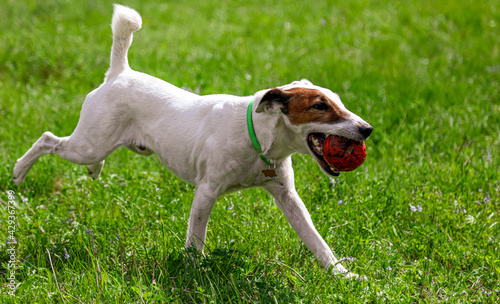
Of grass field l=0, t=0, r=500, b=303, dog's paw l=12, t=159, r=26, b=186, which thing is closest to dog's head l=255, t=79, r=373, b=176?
grass field l=0, t=0, r=500, b=303

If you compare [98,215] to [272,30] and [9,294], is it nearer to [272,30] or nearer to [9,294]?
[9,294]

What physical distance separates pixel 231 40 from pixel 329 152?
207 inches

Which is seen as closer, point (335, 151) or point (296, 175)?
point (335, 151)

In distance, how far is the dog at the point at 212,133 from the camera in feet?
10.6

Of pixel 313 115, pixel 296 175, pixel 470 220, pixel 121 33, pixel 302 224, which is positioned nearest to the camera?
pixel 313 115

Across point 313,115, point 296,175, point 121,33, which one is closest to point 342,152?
point 313,115

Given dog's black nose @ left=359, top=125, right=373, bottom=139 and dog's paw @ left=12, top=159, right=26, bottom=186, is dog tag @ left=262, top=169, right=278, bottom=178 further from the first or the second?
dog's paw @ left=12, top=159, right=26, bottom=186

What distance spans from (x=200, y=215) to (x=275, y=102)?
3.06 ft

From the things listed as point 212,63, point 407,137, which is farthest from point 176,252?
point 212,63

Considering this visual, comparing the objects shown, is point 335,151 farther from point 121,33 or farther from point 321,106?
point 121,33

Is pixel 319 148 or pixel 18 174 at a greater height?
pixel 319 148

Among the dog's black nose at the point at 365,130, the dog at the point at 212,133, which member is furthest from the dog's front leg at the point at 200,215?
the dog's black nose at the point at 365,130

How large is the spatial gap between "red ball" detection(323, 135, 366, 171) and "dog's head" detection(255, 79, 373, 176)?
0.18ft

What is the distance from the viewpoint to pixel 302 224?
3674 mm
